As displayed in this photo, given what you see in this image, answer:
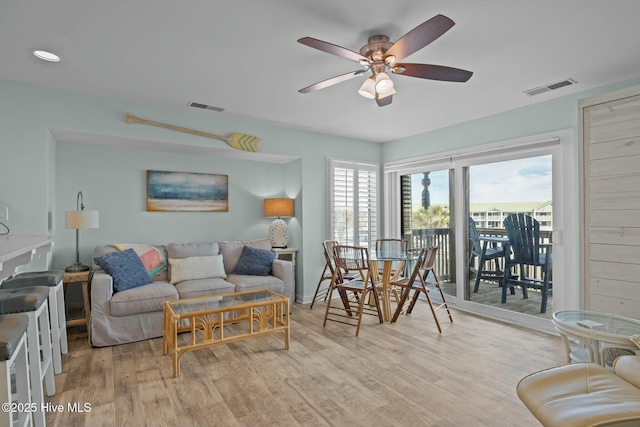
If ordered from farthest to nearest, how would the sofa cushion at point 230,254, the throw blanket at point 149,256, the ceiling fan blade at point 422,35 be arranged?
1. the sofa cushion at point 230,254
2. the throw blanket at point 149,256
3. the ceiling fan blade at point 422,35

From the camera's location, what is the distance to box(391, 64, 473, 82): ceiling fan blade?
84.8 inches

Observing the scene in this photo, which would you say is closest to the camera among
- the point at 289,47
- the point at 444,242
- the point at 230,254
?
the point at 289,47

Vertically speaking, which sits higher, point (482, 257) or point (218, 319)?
point (482, 257)

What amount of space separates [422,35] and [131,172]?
143 inches

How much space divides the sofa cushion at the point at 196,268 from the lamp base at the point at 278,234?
0.90 meters

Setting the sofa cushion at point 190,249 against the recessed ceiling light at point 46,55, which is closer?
the recessed ceiling light at point 46,55

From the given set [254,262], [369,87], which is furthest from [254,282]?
[369,87]

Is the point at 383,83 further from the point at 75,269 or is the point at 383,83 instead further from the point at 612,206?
the point at 75,269

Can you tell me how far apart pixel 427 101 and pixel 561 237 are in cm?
191

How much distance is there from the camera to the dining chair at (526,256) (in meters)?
3.64

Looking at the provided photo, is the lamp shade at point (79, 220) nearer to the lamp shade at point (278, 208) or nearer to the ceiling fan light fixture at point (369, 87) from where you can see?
the lamp shade at point (278, 208)

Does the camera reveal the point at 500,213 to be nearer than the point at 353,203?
Yes

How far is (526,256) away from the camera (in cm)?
380

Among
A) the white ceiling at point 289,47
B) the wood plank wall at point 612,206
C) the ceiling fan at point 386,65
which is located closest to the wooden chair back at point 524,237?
the wood plank wall at point 612,206
